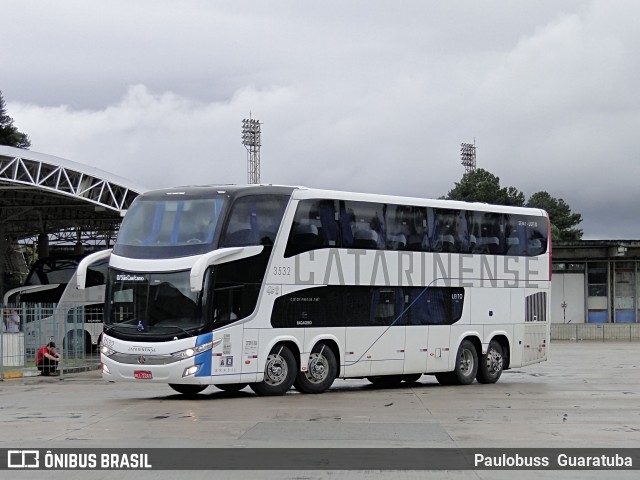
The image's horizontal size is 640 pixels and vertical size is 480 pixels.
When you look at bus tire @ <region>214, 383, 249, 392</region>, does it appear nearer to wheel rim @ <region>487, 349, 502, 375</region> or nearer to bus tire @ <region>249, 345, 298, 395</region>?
bus tire @ <region>249, 345, 298, 395</region>

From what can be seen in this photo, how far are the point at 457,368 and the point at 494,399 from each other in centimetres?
429

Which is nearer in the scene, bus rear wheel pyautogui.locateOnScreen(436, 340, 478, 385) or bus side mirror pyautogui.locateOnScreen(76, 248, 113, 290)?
bus side mirror pyautogui.locateOnScreen(76, 248, 113, 290)

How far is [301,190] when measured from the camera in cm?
2141

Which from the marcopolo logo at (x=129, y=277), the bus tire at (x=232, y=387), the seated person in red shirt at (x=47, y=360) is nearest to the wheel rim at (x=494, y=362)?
the bus tire at (x=232, y=387)

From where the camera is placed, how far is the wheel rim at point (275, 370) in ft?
68.8

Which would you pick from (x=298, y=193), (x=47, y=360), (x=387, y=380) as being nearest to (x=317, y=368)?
(x=298, y=193)

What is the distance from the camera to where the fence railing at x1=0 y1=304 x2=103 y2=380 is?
99.0ft

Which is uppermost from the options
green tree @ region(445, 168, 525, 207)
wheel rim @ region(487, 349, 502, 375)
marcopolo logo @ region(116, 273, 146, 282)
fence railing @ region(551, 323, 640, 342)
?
green tree @ region(445, 168, 525, 207)

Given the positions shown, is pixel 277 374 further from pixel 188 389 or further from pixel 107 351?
pixel 107 351

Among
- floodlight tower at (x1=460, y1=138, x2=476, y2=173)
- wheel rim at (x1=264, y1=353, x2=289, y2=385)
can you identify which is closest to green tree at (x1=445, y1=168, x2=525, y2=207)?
floodlight tower at (x1=460, y1=138, x2=476, y2=173)

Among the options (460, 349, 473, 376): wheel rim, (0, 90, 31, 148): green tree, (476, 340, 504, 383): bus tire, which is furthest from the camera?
(0, 90, 31, 148): green tree

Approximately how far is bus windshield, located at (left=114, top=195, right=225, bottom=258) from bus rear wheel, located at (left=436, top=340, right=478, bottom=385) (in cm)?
790

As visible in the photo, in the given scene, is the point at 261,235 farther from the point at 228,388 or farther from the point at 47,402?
the point at 47,402
